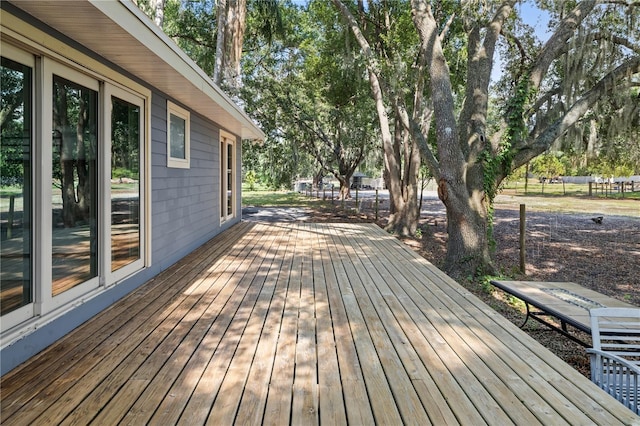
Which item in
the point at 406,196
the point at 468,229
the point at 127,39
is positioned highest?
the point at 127,39

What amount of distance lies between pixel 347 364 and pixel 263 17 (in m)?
11.0

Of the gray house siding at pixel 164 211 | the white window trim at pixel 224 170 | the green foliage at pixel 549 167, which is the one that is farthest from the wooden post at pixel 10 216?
the green foliage at pixel 549 167

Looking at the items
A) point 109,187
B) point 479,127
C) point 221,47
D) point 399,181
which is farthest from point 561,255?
point 221,47

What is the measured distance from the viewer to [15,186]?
7.23 ft

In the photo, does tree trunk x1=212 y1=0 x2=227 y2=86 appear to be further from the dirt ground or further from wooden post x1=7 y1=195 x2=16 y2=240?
wooden post x1=7 y1=195 x2=16 y2=240

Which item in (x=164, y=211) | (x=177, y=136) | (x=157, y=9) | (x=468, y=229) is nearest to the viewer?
(x=164, y=211)

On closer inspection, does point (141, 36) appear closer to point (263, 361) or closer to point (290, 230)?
point (263, 361)

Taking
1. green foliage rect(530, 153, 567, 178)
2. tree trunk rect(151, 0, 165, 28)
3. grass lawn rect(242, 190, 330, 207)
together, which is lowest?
grass lawn rect(242, 190, 330, 207)

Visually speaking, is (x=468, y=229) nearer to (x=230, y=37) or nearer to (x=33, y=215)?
(x=33, y=215)

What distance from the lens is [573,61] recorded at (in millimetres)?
7285

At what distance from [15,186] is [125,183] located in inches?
53.5

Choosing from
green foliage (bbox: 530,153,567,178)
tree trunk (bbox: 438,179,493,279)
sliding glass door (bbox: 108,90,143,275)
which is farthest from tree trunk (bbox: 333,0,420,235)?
green foliage (bbox: 530,153,567,178)

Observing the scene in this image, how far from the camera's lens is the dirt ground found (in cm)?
495

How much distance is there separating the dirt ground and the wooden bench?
1.44 feet
